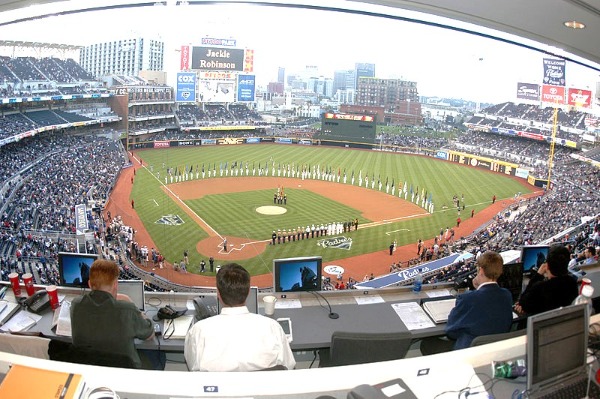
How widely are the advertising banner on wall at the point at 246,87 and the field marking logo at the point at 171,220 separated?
24.0 m

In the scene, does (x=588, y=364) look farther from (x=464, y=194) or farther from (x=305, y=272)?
(x=464, y=194)

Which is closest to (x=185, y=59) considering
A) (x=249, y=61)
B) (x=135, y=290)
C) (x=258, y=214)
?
(x=249, y=61)

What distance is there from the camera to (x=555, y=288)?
11.4 feet

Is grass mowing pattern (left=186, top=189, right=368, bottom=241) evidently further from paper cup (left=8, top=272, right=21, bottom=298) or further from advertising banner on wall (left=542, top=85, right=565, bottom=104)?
advertising banner on wall (left=542, top=85, right=565, bottom=104)

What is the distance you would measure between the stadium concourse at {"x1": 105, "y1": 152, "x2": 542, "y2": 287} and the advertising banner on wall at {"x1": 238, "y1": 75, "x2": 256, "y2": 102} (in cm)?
1985

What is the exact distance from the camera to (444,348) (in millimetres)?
3592

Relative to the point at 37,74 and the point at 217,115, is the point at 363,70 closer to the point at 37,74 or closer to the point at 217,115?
the point at 217,115

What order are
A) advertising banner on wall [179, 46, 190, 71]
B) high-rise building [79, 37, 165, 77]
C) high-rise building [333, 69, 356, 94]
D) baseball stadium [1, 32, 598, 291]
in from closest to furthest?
1. baseball stadium [1, 32, 598, 291]
2. high-rise building [79, 37, 165, 77]
3. advertising banner on wall [179, 46, 190, 71]
4. high-rise building [333, 69, 356, 94]

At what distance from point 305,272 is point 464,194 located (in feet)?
71.8

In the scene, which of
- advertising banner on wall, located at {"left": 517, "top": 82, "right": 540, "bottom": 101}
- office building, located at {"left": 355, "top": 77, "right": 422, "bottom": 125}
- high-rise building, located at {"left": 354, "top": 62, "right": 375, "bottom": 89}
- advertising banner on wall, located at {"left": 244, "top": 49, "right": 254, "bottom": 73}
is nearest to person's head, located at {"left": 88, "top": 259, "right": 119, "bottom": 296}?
office building, located at {"left": 355, "top": 77, "right": 422, "bottom": 125}

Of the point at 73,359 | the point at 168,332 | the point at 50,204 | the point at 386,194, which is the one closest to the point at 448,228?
the point at 386,194

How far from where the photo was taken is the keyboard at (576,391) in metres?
1.88

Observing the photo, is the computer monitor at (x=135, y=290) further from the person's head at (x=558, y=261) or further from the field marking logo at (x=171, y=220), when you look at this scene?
the field marking logo at (x=171, y=220)

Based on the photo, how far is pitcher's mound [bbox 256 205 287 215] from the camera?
748 inches
